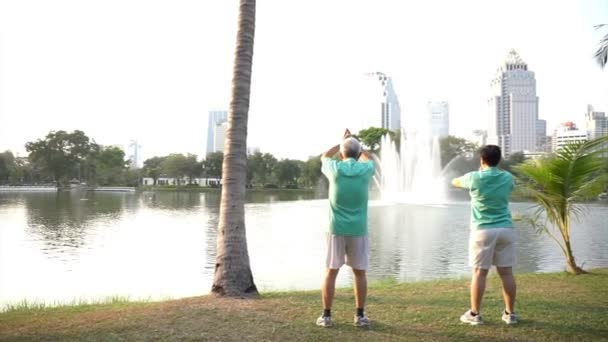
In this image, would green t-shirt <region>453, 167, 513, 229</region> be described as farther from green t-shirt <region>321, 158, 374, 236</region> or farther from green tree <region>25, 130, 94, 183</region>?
green tree <region>25, 130, 94, 183</region>

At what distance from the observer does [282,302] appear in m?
6.73

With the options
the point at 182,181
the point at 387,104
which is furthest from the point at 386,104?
the point at 182,181

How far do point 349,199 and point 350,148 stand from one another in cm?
58

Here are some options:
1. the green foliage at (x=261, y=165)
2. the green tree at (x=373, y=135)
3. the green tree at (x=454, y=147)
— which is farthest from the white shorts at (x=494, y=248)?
the green foliage at (x=261, y=165)

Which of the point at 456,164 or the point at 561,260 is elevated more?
the point at 456,164

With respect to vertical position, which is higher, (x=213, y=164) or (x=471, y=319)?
(x=213, y=164)

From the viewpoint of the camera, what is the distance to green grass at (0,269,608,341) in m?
5.20

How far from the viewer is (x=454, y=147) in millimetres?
86312

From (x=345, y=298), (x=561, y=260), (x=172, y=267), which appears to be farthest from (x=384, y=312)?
(x=561, y=260)

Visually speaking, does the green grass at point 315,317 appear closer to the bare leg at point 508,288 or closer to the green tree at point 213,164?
the bare leg at point 508,288

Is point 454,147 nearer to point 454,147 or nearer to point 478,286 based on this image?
point 454,147

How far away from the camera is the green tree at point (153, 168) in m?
130

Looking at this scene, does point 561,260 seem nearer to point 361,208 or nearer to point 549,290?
point 549,290

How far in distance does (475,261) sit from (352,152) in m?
1.79
